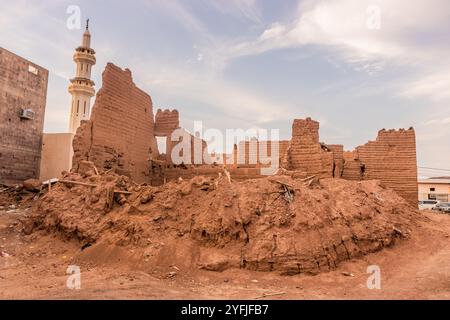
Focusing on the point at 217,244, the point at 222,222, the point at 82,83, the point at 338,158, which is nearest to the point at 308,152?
the point at 338,158

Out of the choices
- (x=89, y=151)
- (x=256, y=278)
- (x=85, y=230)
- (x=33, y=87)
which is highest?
(x=33, y=87)

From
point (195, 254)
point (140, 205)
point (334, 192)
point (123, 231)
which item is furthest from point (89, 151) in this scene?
point (334, 192)

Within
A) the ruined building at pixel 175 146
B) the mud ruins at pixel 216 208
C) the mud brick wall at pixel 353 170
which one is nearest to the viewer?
the mud ruins at pixel 216 208

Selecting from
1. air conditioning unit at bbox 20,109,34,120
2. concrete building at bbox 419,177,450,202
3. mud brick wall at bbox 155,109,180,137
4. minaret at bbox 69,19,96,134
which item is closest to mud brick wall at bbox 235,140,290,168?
mud brick wall at bbox 155,109,180,137

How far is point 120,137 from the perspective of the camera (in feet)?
35.9

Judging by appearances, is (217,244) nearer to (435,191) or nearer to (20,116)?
(20,116)

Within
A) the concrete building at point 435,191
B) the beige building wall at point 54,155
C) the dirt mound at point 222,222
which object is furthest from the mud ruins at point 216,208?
the concrete building at point 435,191

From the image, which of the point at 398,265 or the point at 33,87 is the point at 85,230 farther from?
the point at 33,87

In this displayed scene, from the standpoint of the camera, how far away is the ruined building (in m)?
10.5

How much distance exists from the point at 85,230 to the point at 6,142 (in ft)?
30.5

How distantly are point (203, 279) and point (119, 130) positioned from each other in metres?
6.10

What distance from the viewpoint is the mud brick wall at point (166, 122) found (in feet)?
43.7

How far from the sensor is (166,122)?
1340 cm

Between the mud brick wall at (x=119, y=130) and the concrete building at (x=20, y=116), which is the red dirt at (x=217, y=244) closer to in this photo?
the mud brick wall at (x=119, y=130)
